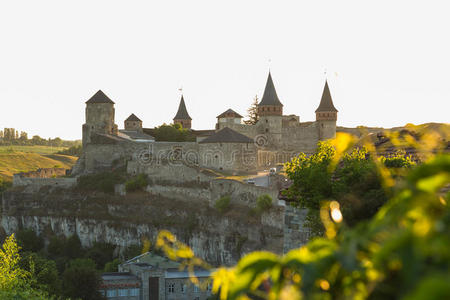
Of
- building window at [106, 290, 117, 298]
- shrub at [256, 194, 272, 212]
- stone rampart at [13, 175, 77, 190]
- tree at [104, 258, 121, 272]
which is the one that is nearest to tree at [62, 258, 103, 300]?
building window at [106, 290, 117, 298]

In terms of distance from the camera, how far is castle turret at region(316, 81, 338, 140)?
61.2m

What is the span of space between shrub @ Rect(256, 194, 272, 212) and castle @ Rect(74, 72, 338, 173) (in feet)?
39.3

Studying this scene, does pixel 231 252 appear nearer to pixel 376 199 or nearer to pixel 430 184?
pixel 376 199

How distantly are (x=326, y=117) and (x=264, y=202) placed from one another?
29.0 metres

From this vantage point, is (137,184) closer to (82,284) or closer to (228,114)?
(82,284)

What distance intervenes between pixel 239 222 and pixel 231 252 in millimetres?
1991

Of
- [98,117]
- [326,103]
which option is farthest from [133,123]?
[326,103]

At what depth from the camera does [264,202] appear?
34.7 m

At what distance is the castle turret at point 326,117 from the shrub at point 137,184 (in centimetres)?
2156

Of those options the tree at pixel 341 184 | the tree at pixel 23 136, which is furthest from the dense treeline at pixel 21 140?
the tree at pixel 341 184

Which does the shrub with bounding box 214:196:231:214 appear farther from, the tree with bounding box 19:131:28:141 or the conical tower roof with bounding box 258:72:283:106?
the tree with bounding box 19:131:28:141

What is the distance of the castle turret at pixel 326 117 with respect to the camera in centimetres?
6116

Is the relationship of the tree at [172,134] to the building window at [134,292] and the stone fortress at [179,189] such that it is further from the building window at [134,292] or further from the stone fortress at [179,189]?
the building window at [134,292]

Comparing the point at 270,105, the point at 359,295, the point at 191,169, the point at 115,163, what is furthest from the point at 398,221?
the point at 270,105
